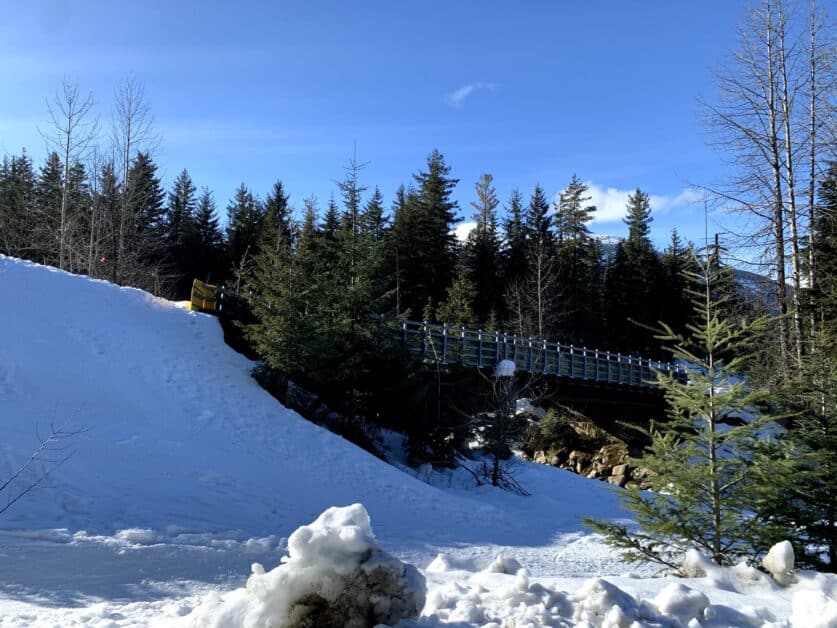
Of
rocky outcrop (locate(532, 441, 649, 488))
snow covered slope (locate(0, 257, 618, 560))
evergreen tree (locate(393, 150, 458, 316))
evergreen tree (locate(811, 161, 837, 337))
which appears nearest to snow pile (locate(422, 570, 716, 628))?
snow covered slope (locate(0, 257, 618, 560))

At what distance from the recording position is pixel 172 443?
11469mm

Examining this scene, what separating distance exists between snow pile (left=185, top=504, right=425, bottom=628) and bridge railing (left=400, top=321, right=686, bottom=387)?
10952 millimetres

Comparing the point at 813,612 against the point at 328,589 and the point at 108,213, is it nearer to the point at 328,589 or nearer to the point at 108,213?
the point at 328,589

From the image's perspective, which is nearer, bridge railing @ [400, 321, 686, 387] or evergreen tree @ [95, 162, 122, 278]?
bridge railing @ [400, 321, 686, 387]

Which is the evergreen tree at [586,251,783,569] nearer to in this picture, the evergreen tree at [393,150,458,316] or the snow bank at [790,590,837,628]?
the snow bank at [790,590,837,628]

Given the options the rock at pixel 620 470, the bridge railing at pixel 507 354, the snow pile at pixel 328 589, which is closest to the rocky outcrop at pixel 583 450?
the rock at pixel 620 470

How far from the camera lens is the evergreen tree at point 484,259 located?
42562 mm

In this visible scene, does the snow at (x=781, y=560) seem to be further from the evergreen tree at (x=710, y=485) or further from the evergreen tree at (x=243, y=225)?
the evergreen tree at (x=243, y=225)

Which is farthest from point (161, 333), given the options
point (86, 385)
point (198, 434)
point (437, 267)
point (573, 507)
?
point (437, 267)

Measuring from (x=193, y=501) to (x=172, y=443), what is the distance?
2.08m

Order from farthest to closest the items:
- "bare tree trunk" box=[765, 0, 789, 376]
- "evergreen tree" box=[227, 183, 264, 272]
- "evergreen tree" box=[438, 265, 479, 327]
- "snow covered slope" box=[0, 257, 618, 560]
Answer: "evergreen tree" box=[227, 183, 264, 272], "evergreen tree" box=[438, 265, 479, 327], "bare tree trunk" box=[765, 0, 789, 376], "snow covered slope" box=[0, 257, 618, 560]

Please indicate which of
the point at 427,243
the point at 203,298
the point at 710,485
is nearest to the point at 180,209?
the point at 427,243

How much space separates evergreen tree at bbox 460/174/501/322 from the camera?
42.6 metres

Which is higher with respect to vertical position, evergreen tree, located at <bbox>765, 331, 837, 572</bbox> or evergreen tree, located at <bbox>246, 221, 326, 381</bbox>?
evergreen tree, located at <bbox>246, 221, 326, 381</bbox>
